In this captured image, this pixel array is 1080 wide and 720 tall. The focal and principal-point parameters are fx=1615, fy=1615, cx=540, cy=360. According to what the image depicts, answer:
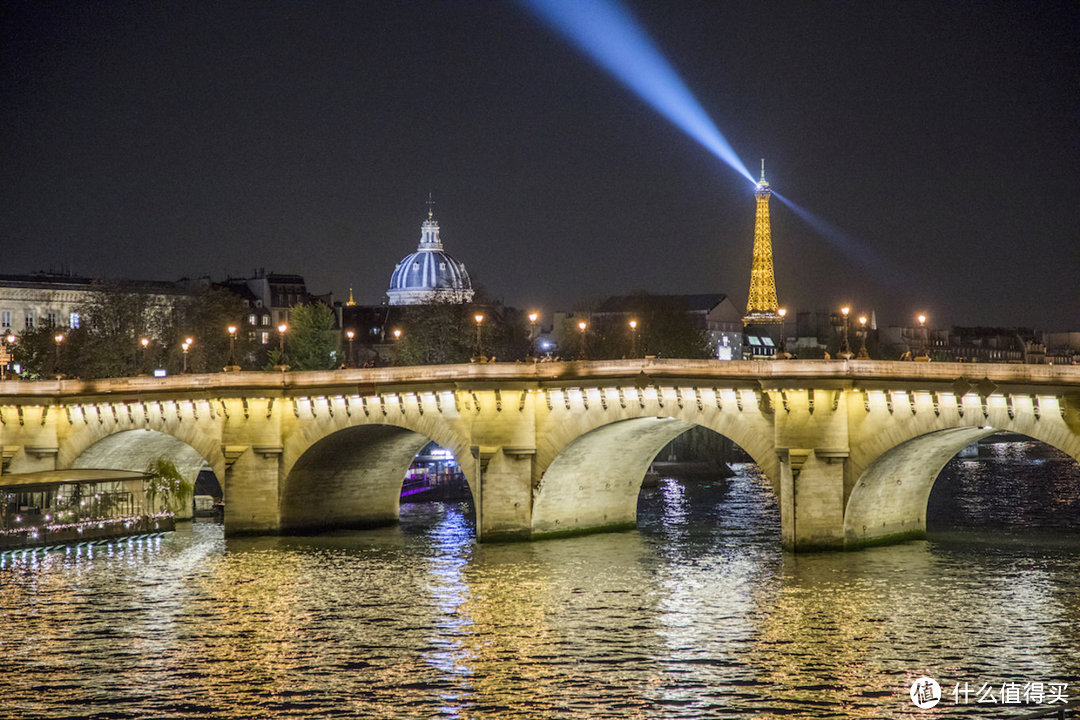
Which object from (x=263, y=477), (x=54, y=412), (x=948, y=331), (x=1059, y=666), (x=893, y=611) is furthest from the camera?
(x=948, y=331)

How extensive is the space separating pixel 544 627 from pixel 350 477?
26.8 m

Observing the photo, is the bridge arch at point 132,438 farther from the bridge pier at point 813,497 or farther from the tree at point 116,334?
the bridge pier at point 813,497

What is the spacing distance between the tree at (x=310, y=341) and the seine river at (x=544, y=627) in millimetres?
65853

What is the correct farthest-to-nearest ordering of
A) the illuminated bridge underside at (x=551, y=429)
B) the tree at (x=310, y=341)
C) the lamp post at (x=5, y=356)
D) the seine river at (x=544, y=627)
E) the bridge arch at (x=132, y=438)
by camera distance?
1. the tree at (x=310, y=341)
2. the lamp post at (x=5, y=356)
3. the bridge arch at (x=132, y=438)
4. the illuminated bridge underside at (x=551, y=429)
5. the seine river at (x=544, y=627)

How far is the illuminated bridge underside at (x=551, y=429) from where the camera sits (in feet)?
165

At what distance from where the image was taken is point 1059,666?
36906mm

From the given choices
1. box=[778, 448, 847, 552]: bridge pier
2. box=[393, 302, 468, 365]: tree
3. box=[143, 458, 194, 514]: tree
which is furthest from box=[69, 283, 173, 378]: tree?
box=[778, 448, 847, 552]: bridge pier

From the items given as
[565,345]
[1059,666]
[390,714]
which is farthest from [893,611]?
[565,345]

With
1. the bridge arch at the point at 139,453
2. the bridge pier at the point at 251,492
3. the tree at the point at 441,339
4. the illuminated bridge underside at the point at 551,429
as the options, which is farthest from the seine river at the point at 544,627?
the tree at the point at 441,339

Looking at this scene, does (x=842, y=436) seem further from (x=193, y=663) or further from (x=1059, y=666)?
(x=193, y=663)

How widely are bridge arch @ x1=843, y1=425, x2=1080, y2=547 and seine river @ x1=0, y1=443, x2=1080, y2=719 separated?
100 cm

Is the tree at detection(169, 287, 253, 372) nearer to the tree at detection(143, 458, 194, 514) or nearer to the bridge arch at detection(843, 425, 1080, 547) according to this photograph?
the tree at detection(143, 458, 194, 514)

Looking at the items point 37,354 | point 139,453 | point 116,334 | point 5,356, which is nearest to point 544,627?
point 139,453

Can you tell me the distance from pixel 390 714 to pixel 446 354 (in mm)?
68566
